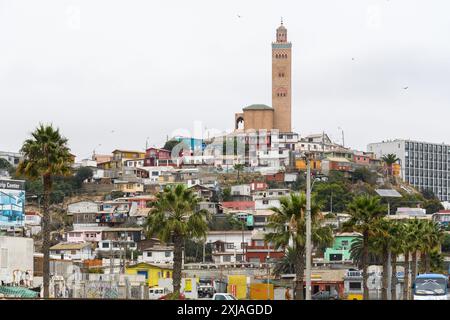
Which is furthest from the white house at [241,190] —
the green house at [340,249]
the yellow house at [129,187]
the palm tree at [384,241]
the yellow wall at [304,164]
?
the palm tree at [384,241]

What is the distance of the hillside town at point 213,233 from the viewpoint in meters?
47.4

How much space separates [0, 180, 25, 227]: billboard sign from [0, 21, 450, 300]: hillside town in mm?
150

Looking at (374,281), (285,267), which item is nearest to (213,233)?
(285,267)

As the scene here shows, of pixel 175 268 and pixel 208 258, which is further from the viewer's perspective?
pixel 208 258

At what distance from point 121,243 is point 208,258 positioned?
9831 mm

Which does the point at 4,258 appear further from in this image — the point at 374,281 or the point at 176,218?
the point at 374,281

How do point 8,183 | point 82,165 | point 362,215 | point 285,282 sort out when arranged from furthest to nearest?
point 82,165 < point 8,183 < point 285,282 < point 362,215

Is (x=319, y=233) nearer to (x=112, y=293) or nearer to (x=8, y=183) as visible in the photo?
(x=112, y=293)

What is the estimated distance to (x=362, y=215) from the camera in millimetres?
52375

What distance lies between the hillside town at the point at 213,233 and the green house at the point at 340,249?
150 mm

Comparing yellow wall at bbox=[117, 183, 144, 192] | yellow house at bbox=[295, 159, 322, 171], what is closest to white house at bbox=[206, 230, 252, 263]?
yellow wall at bbox=[117, 183, 144, 192]

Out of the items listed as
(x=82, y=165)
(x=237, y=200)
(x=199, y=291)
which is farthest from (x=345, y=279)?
(x=82, y=165)

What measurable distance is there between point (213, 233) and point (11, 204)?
24.5 meters
